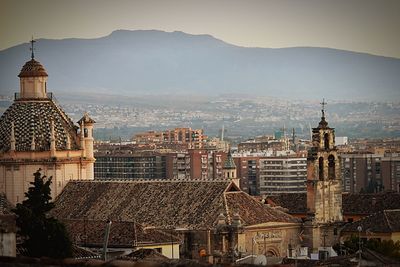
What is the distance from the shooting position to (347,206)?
75812 millimetres

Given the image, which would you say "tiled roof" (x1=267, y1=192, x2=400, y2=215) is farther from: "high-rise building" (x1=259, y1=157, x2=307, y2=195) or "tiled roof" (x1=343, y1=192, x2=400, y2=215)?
"high-rise building" (x1=259, y1=157, x2=307, y2=195)

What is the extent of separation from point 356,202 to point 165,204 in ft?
57.4

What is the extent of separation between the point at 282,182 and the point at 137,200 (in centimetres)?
11580

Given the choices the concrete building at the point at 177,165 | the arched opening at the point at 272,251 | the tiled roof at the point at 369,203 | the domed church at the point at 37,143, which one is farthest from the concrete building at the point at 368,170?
the arched opening at the point at 272,251

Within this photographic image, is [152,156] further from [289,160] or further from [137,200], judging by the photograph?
[137,200]

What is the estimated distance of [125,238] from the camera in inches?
2072

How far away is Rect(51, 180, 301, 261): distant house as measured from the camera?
187 ft

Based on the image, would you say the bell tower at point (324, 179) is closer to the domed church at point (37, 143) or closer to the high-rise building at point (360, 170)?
the domed church at point (37, 143)

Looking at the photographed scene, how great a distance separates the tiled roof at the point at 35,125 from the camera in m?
68.5

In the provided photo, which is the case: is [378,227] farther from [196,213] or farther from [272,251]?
[196,213]

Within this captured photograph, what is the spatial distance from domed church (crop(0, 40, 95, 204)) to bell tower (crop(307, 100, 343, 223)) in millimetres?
9626

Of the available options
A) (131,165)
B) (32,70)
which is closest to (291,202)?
(32,70)

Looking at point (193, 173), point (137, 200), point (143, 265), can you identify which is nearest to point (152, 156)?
point (193, 173)

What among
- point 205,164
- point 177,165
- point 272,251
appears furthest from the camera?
point 205,164
